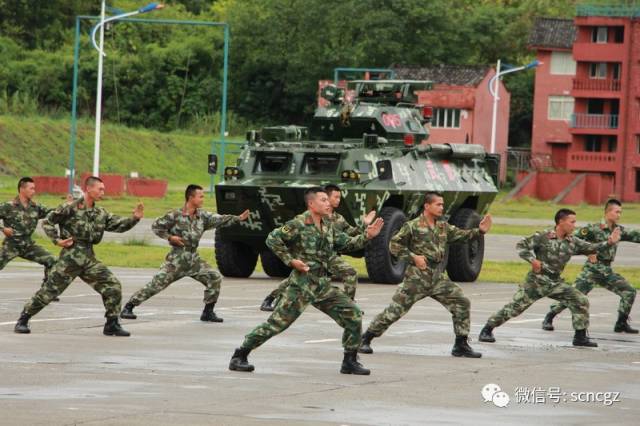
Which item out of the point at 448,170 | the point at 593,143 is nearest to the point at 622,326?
the point at 448,170

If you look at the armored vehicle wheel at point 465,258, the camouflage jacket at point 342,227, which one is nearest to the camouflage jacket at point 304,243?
the camouflage jacket at point 342,227

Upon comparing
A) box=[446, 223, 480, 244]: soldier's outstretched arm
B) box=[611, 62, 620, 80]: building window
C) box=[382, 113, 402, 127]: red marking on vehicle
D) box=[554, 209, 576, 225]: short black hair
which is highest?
box=[611, 62, 620, 80]: building window

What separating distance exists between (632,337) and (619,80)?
66.7m

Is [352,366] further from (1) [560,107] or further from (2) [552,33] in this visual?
(2) [552,33]

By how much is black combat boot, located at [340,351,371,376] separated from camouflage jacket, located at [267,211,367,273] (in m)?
0.77

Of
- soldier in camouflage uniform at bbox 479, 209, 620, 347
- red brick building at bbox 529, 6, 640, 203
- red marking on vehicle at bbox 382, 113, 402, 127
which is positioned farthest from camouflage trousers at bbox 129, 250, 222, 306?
red brick building at bbox 529, 6, 640, 203

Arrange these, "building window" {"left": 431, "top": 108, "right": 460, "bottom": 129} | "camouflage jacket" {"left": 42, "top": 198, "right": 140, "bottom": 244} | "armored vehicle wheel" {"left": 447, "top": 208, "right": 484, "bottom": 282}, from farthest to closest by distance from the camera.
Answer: "building window" {"left": 431, "top": 108, "right": 460, "bottom": 129} → "armored vehicle wheel" {"left": 447, "top": 208, "right": 484, "bottom": 282} → "camouflage jacket" {"left": 42, "top": 198, "right": 140, "bottom": 244}

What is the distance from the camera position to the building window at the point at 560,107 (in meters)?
88.8

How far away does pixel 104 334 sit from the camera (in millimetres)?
17000

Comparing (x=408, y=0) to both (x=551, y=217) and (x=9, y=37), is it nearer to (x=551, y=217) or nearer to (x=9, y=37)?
(x=9, y=37)

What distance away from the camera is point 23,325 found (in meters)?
17.0

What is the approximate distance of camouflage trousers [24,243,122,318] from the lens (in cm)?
1677

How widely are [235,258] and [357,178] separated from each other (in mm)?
2526

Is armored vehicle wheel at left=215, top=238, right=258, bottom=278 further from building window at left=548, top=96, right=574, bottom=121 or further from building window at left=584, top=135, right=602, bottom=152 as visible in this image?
building window at left=548, top=96, right=574, bottom=121
